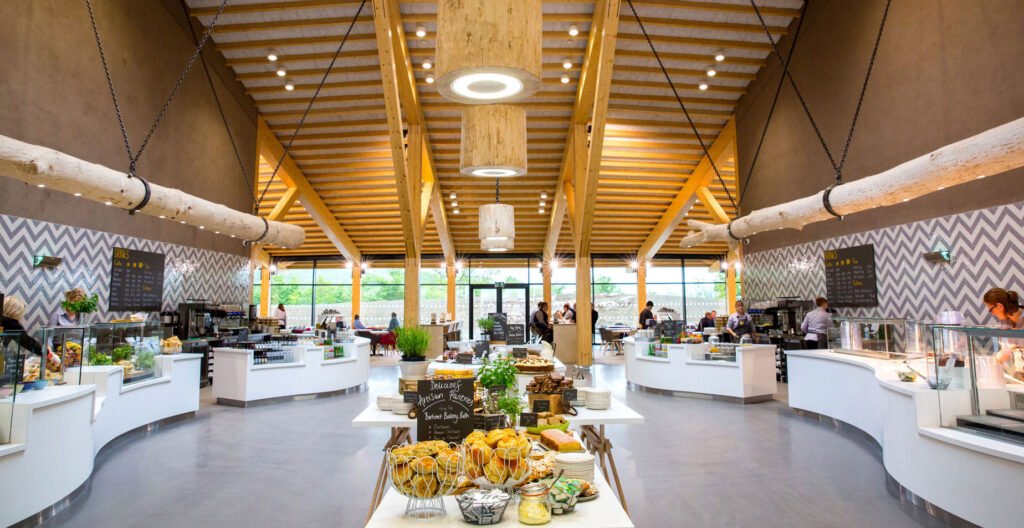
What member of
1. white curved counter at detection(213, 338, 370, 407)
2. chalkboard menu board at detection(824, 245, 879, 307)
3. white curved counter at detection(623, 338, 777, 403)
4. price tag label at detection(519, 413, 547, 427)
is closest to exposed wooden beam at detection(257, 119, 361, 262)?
white curved counter at detection(213, 338, 370, 407)

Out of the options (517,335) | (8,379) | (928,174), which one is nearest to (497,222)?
(517,335)

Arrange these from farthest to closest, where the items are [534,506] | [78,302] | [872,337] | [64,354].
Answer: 1. [78,302]
2. [872,337]
3. [64,354]
4. [534,506]

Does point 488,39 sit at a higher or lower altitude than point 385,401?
higher

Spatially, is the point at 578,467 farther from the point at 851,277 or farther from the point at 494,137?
the point at 851,277

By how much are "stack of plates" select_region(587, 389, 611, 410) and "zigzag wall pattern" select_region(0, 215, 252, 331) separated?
7.33 meters

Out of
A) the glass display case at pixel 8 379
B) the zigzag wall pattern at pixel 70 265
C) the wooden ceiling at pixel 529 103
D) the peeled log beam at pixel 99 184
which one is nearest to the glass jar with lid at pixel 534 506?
the glass display case at pixel 8 379

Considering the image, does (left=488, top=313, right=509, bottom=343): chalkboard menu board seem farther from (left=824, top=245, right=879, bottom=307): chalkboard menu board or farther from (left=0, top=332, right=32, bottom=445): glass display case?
(left=0, top=332, right=32, bottom=445): glass display case

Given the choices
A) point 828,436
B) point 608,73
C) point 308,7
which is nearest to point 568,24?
point 608,73

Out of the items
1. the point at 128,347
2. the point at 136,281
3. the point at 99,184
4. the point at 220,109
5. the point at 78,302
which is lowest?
the point at 128,347

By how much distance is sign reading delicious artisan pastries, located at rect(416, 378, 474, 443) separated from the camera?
2.44 m

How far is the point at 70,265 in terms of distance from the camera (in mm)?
7715

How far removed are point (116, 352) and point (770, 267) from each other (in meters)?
10.9

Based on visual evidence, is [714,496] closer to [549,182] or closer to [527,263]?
[549,182]

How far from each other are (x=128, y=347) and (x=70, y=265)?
2575 millimetres
